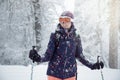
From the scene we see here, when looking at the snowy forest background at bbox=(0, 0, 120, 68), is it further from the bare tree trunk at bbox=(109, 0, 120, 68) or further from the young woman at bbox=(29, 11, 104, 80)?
the young woman at bbox=(29, 11, 104, 80)

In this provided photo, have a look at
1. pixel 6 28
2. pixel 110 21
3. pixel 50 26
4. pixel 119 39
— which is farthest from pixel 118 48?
pixel 6 28

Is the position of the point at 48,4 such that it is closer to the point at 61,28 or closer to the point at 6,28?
the point at 6,28

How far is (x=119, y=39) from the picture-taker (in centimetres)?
404

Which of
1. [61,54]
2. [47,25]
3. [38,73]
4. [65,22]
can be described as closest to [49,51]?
[61,54]

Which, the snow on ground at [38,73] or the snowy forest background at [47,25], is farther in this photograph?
the snowy forest background at [47,25]

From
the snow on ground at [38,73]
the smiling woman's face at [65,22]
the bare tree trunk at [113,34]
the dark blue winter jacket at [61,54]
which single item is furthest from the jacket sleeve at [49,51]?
the bare tree trunk at [113,34]

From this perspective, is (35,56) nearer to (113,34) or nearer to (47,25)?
(47,25)


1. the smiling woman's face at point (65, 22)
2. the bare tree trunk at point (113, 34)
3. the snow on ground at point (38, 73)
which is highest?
the smiling woman's face at point (65, 22)

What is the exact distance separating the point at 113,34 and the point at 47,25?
0.85m

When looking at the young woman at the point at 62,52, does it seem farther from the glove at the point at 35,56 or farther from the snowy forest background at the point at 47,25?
the snowy forest background at the point at 47,25

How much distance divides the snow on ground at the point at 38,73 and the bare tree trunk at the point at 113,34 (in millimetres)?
139

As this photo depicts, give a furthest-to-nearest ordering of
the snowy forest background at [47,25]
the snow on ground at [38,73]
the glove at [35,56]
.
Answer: the snowy forest background at [47,25] → the snow on ground at [38,73] → the glove at [35,56]

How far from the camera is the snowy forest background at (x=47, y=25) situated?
3.92m

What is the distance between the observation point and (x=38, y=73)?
3727mm
